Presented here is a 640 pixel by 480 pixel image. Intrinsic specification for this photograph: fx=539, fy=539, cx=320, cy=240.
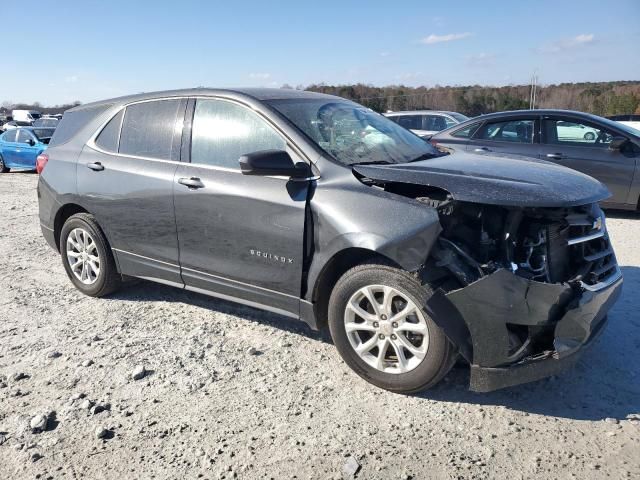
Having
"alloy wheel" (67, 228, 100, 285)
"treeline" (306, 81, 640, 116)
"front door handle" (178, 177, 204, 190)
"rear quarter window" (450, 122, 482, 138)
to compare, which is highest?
"treeline" (306, 81, 640, 116)

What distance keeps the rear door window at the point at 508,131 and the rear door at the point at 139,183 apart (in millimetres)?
5597

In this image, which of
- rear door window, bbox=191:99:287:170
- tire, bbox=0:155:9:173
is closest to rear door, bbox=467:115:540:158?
rear door window, bbox=191:99:287:170

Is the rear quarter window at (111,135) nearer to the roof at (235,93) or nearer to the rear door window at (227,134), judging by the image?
the roof at (235,93)

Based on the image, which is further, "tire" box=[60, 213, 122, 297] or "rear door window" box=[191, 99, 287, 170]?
"tire" box=[60, 213, 122, 297]

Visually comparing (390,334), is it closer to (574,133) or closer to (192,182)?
(192,182)

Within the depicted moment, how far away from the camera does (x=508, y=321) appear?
2.89 meters

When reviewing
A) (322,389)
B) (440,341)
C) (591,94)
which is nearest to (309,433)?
(322,389)

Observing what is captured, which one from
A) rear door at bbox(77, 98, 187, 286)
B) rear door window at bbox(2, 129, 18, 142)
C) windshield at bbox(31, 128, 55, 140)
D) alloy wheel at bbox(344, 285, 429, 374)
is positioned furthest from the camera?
rear door window at bbox(2, 129, 18, 142)

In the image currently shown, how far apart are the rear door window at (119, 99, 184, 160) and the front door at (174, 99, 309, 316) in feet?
0.71

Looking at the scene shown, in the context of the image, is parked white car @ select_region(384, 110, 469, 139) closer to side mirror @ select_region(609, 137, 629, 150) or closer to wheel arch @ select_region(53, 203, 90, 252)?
side mirror @ select_region(609, 137, 629, 150)

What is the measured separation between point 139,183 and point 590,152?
645cm

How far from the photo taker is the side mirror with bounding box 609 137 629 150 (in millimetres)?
7664

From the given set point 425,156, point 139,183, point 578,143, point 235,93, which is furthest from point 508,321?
point 578,143

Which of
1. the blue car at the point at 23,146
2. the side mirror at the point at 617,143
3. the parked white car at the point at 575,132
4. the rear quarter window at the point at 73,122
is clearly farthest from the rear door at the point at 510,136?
the blue car at the point at 23,146
